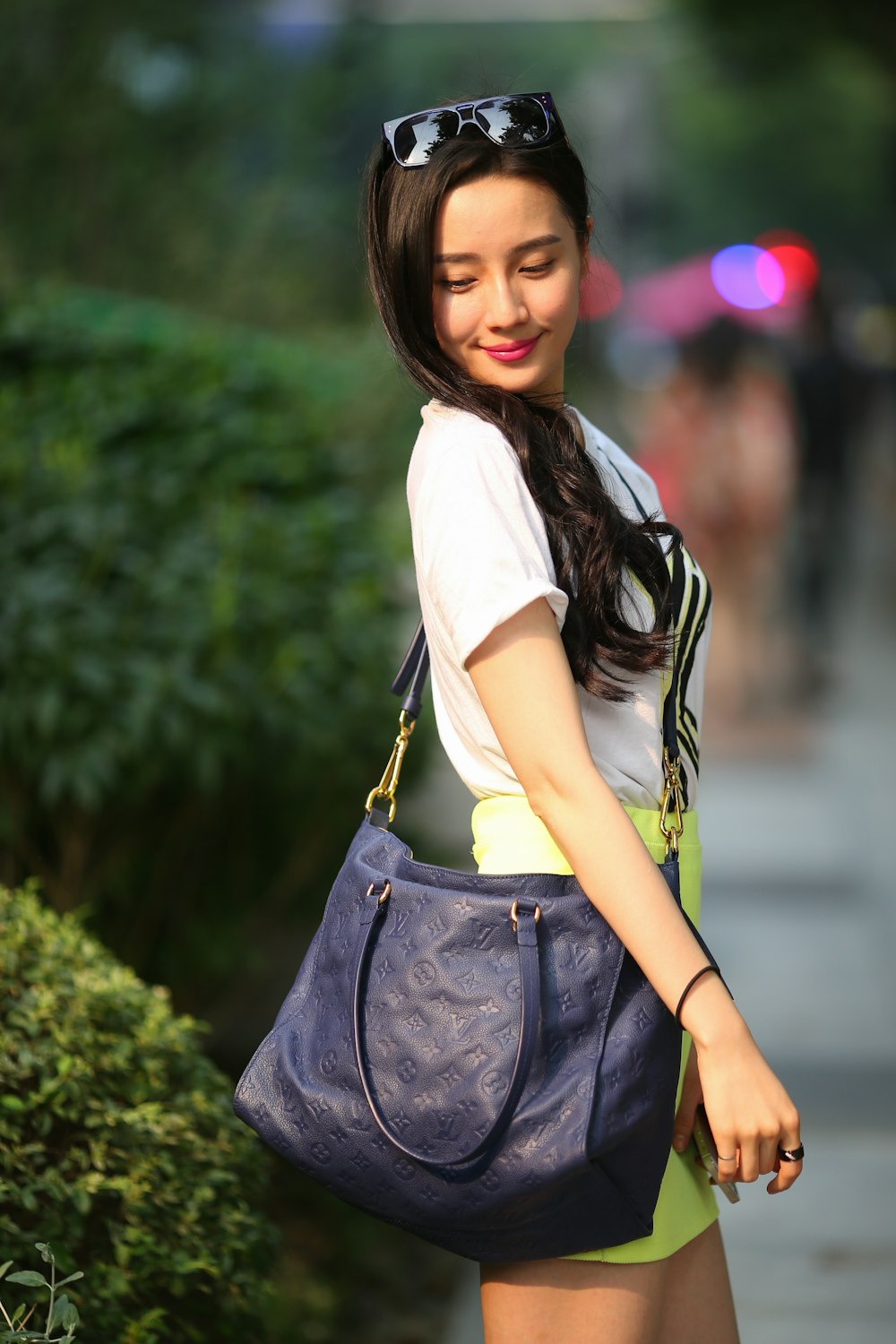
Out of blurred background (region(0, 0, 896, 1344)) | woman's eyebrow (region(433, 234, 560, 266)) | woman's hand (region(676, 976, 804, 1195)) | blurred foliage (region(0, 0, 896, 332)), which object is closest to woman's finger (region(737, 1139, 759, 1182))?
woman's hand (region(676, 976, 804, 1195))

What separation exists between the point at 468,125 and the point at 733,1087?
1050mm

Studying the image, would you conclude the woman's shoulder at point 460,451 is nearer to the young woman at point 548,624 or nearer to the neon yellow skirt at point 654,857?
the young woman at point 548,624

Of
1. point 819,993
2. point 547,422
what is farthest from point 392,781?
point 819,993

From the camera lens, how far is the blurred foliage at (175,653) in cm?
327

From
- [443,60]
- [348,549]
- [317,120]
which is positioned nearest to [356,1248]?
[348,549]

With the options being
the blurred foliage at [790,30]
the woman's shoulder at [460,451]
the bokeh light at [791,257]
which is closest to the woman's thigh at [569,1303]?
the woman's shoulder at [460,451]

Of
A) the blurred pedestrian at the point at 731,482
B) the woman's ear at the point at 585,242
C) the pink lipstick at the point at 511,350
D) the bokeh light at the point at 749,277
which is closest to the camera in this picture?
the pink lipstick at the point at 511,350

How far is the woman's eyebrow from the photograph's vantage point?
5.64 feet

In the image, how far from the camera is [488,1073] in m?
1.52

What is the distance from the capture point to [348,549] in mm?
4512

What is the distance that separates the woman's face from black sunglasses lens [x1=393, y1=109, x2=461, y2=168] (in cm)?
5

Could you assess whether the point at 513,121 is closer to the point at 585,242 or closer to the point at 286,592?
the point at 585,242

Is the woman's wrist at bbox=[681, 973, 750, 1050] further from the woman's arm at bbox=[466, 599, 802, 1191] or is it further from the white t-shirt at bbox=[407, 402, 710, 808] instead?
the white t-shirt at bbox=[407, 402, 710, 808]

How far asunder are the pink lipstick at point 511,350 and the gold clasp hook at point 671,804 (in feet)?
1.53
